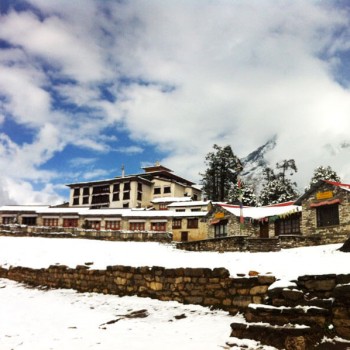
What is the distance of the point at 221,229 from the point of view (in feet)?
127

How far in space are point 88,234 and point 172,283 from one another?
1234 inches

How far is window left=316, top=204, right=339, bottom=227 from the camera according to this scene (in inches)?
1094

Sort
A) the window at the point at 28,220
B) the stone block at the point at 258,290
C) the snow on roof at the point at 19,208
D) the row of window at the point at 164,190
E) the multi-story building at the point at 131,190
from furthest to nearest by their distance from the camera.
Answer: the row of window at the point at 164,190 → the multi-story building at the point at 131,190 → the snow on roof at the point at 19,208 → the window at the point at 28,220 → the stone block at the point at 258,290

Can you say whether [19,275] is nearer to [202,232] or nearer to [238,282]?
[238,282]

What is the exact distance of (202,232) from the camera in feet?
155

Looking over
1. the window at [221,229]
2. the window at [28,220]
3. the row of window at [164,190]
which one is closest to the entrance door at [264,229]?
the window at [221,229]

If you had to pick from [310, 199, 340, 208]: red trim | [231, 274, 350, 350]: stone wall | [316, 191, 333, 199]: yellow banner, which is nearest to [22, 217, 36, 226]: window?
[310, 199, 340, 208]: red trim

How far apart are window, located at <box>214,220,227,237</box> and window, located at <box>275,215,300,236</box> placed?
594 cm

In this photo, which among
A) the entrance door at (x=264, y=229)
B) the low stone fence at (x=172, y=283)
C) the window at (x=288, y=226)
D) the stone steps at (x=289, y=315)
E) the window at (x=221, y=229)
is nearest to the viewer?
the stone steps at (x=289, y=315)

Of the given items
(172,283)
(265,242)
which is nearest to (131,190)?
(265,242)

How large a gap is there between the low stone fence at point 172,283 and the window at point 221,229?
24927 mm

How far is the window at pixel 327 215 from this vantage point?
27.8 metres

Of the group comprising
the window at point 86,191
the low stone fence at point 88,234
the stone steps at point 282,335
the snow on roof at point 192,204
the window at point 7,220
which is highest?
the window at point 86,191

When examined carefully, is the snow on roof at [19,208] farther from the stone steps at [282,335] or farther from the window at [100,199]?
the stone steps at [282,335]
